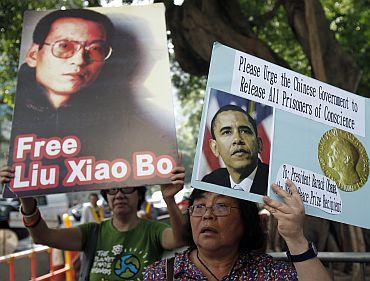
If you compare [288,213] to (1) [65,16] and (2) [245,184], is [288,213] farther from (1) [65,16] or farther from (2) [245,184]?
(1) [65,16]

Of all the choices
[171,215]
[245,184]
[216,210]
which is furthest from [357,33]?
[245,184]

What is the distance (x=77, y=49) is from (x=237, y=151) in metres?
1.15

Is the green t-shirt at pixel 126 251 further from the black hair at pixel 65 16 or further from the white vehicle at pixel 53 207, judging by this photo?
the white vehicle at pixel 53 207

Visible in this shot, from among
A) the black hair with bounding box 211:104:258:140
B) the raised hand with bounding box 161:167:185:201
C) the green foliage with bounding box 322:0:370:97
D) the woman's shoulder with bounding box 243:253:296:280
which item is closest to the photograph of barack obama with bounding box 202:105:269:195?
the black hair with bounding box 211:104:258:140

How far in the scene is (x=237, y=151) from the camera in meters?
2.37

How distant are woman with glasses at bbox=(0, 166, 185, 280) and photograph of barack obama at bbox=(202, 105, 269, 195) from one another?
951mm

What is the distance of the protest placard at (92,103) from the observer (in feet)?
9.32

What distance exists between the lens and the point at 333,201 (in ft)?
8.00

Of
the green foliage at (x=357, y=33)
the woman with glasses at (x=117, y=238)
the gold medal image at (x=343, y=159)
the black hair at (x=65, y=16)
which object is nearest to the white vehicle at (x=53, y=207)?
the green foliage at (x=357, y=33)

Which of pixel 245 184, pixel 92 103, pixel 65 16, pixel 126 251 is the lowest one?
pixel 126 251

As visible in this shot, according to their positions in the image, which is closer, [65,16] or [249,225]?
[249,225]

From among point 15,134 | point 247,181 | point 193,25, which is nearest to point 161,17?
point 15,134

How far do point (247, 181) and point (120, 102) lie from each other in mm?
960

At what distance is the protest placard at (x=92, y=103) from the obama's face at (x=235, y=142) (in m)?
0.54
